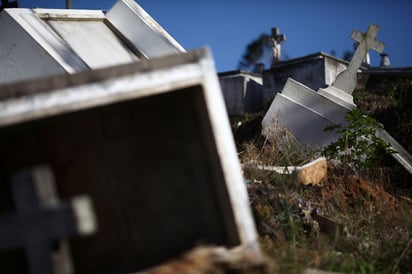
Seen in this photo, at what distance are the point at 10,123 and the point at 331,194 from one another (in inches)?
142

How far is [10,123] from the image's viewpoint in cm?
150

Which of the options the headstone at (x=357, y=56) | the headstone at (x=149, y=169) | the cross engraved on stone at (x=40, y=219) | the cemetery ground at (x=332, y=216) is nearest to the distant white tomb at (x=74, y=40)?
the headstone at (x=149, y=169)

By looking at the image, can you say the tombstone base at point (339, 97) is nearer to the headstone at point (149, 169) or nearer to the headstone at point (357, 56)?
the headstone at point (357, 56)

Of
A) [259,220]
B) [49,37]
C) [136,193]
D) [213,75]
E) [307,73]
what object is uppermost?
[307,73]

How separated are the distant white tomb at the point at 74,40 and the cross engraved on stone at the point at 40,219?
242 cm

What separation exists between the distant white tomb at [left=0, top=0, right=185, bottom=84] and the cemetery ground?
6.20 feet

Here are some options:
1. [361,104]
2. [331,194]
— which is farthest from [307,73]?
[331,194]

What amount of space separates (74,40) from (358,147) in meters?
3.68

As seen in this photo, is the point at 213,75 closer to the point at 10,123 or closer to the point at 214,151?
the point at 214,151

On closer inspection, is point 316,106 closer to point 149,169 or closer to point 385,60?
point 149,169

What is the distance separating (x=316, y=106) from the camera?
21.6 ft

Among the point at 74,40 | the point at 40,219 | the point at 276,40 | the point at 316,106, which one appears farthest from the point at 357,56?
the point at 276,40

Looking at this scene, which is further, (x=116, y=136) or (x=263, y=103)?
(x=263, y=103)

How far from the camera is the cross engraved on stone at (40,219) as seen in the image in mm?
1298
